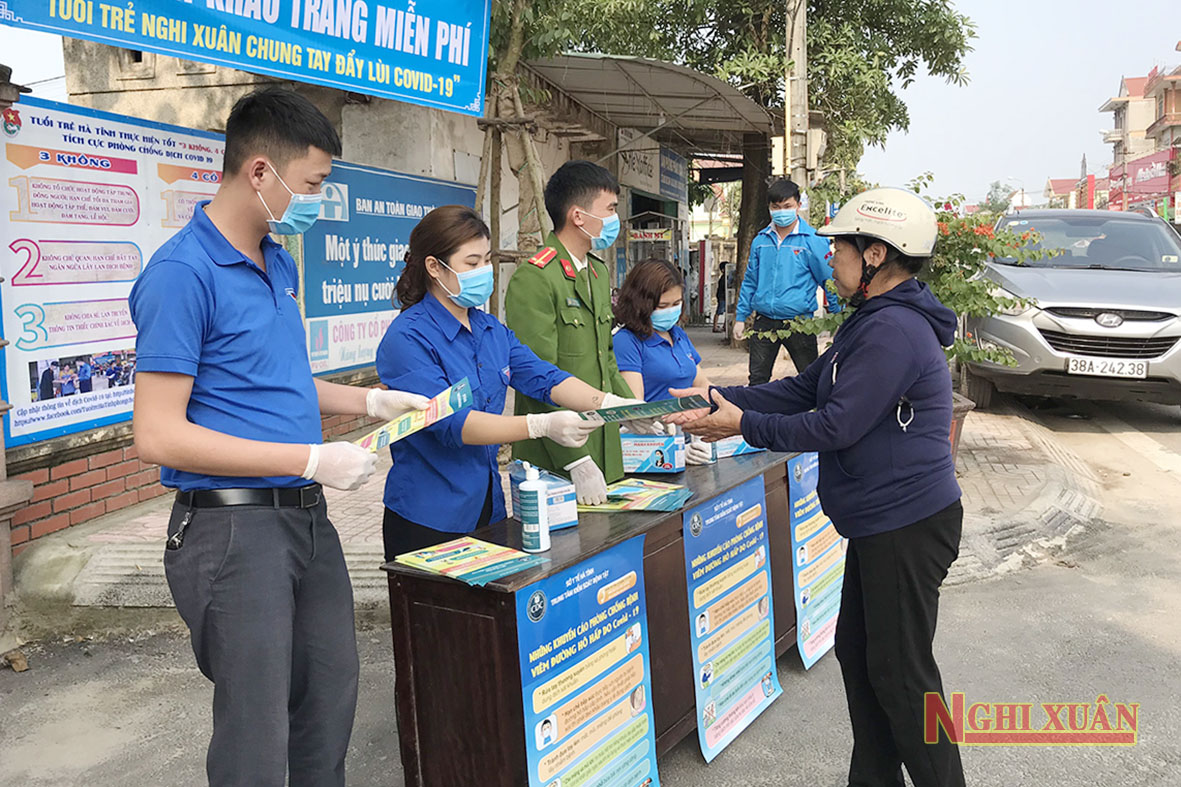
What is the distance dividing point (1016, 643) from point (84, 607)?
4.43 m

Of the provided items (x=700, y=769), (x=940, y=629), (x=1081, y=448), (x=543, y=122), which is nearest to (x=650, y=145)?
(x=543, y=122)

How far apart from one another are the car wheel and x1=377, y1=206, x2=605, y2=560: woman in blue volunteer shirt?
7.82 m

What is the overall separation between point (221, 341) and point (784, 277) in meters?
5.78

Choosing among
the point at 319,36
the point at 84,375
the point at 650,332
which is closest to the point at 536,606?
the point at 650,332

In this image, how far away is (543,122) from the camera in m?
9.23

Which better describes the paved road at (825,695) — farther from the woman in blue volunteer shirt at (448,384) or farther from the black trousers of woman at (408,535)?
the woman in blue volunteer shirt at (448,384)

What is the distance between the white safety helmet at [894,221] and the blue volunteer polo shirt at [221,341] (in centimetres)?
160

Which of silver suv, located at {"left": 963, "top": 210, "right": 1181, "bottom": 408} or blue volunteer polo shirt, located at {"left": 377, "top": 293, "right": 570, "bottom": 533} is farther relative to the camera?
silver suv, located at {"left": 963, "top": 210, "right": 1181, "bottom": 408}

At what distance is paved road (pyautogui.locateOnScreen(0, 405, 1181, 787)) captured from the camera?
3.40 m

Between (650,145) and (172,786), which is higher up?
(650,145)

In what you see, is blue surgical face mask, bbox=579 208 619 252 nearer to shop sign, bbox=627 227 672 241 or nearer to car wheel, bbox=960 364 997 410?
car wheel, bbox=960 364 997 410

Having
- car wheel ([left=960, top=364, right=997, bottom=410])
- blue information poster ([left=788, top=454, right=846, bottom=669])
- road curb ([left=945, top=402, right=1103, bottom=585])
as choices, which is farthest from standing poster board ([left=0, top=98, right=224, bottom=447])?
car wheel ([left=960, top=364, right=997, bottom=410])

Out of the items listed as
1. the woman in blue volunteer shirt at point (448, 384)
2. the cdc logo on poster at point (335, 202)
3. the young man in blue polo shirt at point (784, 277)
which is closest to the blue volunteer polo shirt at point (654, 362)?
the woman in blue volunteer shirt at point (448, 384)

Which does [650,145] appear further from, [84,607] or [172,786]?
[172,786]
